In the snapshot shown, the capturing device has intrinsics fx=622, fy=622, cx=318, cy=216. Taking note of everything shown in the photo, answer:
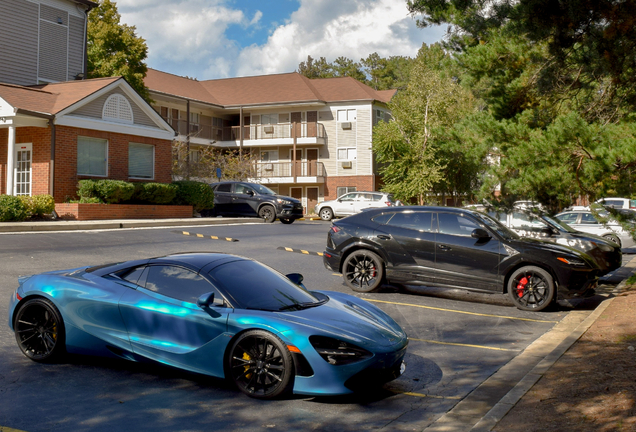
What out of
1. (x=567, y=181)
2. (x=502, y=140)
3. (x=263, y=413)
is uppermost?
(x=502, y=140)

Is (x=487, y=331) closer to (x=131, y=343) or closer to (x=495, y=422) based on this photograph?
(x=495, y=422)

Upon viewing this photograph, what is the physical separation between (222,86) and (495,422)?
50435 millimetres

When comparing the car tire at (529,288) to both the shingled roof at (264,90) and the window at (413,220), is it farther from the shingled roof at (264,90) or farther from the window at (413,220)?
the shingled roof at (264,90)

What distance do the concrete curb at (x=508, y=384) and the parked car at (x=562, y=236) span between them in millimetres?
4746

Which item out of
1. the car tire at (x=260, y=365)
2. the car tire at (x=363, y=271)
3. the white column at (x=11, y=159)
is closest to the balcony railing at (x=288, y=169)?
the white column at (x=11, y=159)

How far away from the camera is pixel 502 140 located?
43.3ft

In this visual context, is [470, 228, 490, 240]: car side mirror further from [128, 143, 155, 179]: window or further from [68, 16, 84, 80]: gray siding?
[68, 16, 84, 80]: gray siding

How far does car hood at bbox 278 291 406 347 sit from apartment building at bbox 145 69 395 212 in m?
40.6

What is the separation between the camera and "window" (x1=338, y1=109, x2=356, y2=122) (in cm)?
4862

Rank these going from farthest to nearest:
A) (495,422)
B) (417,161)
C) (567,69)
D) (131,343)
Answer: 1. (417,161)
2. (567,69)
3. (131,343)
4. (495,422)

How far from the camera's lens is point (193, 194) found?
26.9m

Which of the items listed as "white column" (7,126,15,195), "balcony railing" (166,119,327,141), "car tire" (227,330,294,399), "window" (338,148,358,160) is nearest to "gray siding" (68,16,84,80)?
"white column" (7,126,15,195)

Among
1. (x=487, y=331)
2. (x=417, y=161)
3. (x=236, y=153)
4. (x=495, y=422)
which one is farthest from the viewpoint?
(x=236, y=153)

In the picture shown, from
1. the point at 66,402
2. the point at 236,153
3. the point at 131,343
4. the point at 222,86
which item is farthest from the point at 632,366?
the point at 222,86
